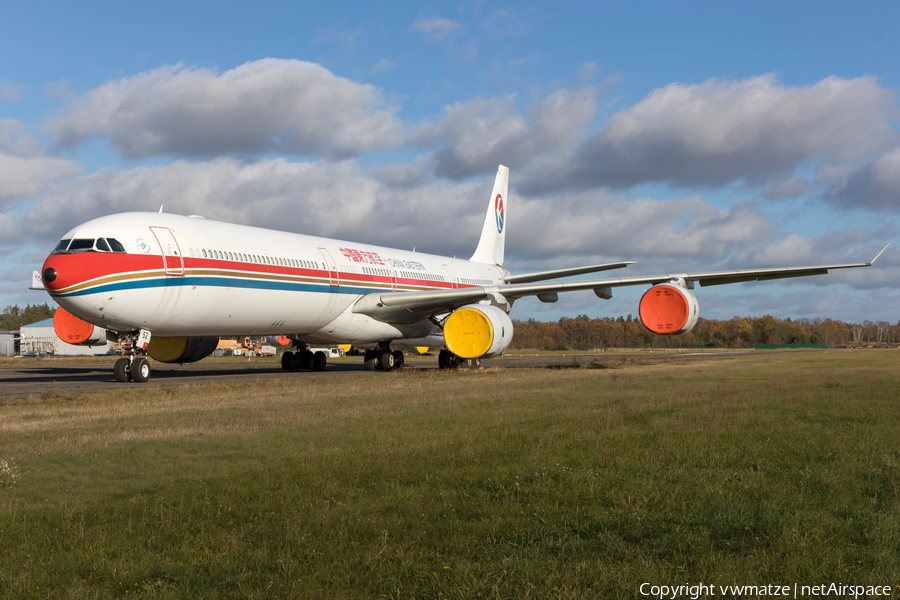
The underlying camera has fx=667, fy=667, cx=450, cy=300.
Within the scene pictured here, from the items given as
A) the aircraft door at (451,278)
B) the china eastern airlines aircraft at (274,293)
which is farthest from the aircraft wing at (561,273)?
the aircraft door at (451,278)

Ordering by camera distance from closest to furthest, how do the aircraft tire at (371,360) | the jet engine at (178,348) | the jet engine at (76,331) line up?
the jet engine at (76,331), the jet engine at (178,348), the aircraft tire at (371,360)

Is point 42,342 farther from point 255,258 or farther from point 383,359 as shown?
point 255,258

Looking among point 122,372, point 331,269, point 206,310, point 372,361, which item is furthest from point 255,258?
point 372,361

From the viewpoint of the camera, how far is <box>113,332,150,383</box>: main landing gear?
16.8 meters

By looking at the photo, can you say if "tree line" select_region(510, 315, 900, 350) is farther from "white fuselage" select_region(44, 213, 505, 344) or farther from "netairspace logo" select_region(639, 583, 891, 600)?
"netairspace logo" select_region(639, 583, 891, 600)

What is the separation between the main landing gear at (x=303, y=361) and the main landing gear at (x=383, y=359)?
1743mm

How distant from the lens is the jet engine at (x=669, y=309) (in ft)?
65.7

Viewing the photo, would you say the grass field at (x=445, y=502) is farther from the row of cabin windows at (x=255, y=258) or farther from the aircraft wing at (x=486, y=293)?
the aircraft wing at (x=486, y=293)

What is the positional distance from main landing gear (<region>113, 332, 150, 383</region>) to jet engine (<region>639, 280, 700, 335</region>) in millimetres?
13981

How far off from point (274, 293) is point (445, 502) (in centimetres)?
1452

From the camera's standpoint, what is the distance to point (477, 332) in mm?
20359

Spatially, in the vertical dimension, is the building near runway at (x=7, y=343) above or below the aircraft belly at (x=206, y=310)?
below

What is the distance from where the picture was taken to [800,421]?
9.17 metres

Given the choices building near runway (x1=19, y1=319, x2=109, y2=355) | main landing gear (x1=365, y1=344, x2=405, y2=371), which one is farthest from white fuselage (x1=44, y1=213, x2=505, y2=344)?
building near runway (x1=19, y1=319, x2=109, y2=355)
